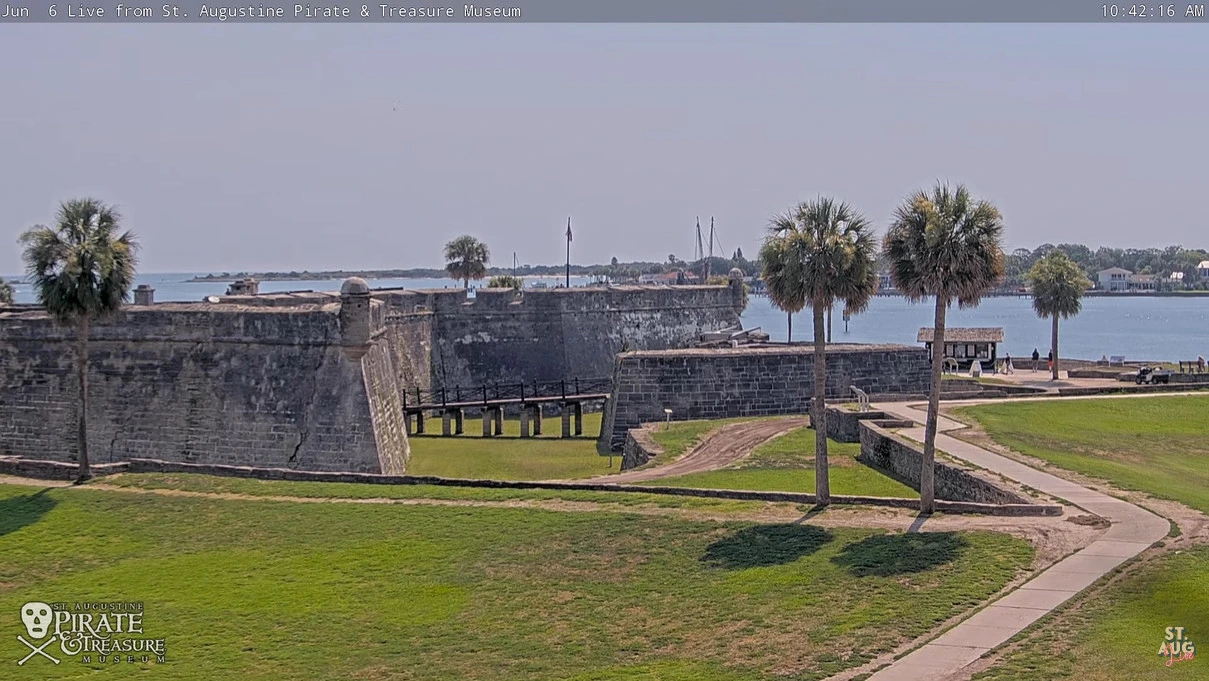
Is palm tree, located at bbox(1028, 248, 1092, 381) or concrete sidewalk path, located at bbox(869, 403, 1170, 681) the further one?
palm tree, located at bbox(1028, 248, 1092, 381)

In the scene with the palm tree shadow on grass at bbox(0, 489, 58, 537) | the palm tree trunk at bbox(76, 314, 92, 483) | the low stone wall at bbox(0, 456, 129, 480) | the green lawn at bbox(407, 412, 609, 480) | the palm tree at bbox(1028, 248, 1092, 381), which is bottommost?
the green lawn at bbox(407, 412, 609, 480)

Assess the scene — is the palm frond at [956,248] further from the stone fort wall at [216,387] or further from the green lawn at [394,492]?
the stone fort wall at [216,387]

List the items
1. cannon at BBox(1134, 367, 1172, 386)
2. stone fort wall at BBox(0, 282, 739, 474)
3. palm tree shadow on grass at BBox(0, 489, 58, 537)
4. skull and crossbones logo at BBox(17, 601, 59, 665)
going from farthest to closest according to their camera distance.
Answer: cannon at BBox(1134, 367, 1172, 386) < stone fort wall at BBox(0, 282, 739, 474) < palm tree shadow on grass at BBox(0, 489, 58, 537) < skull and crossbones logo at BBox(17, 601, 59, 665)

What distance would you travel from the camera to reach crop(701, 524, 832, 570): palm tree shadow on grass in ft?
54.6

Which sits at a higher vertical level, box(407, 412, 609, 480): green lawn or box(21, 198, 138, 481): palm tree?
box(21, 198, 138, 481): palm tree

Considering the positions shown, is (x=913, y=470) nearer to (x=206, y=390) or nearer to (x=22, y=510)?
(x=22, y=510)

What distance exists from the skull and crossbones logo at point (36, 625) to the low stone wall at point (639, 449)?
14997mm

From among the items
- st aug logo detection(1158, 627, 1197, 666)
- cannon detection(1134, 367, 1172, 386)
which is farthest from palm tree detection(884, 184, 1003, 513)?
cannon detection(1134, 367, 1172, 386)

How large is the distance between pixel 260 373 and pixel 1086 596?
2039 cm

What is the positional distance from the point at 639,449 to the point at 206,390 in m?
10.4

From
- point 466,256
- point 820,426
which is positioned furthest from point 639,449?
point 466,256

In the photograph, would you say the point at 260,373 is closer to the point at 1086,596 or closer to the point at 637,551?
the point at 637,551

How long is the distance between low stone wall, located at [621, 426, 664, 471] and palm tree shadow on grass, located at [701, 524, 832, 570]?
416 inches

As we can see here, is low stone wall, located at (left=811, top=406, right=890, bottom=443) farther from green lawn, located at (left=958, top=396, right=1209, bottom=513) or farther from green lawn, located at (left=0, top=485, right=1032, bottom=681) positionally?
green lawn, located at (left=0, top=485, right=1032, bottom=681)
